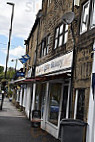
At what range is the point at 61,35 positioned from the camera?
12.9m

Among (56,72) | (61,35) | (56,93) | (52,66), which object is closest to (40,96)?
(52,66)

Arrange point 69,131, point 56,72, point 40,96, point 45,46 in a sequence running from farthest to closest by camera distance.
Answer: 1. point 45,46
2. point 40,96
3. point 56,72
4. point 69,131

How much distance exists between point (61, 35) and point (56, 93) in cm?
285

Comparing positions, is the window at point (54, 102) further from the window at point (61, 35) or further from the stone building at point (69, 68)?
the window at point (61, 35)

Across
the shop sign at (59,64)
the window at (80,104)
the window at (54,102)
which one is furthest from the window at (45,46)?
the window at (80,104)

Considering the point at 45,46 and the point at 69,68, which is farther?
the point at 45,46

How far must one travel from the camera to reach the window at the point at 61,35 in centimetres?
1222

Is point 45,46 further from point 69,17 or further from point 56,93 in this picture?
point 69,17

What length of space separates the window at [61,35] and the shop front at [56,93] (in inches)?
34.3

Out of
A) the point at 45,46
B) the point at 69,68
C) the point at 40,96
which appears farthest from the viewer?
the point at 45,46

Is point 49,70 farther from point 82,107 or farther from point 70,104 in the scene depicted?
point 82,107

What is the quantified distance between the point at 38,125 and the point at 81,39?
6.11 meters

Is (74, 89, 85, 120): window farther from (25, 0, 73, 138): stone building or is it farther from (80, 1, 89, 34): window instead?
(80, 1, 89, 34): window

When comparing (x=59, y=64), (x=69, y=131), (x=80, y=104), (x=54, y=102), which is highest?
(x=59, y=64)
